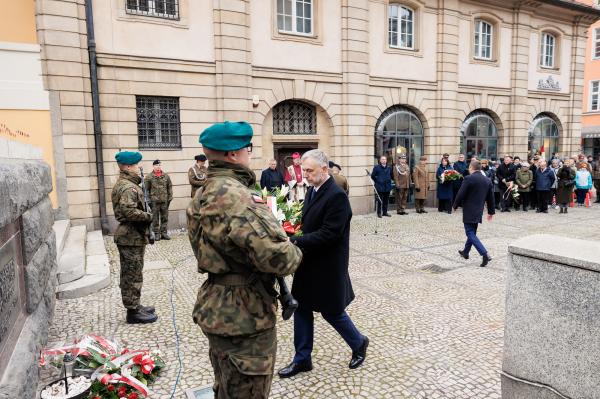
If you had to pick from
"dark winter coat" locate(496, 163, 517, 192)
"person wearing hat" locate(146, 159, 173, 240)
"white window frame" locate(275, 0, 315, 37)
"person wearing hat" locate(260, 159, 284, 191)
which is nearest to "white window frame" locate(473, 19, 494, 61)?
"dark winter coat" locate(496, 163, 517, 192)

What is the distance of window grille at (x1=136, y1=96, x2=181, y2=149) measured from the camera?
11406 mm

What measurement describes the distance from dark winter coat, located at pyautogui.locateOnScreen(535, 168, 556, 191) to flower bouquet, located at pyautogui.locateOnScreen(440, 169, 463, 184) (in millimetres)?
3007

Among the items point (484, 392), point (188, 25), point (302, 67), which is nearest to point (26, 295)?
point (484, 392)

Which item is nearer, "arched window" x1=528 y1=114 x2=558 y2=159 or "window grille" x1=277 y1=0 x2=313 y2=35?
"window grille" x1=277 y1=0 x2=313 y2=35

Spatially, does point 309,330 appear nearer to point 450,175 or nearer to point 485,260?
point 485,260

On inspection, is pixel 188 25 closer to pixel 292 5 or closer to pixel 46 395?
pixel 292 5

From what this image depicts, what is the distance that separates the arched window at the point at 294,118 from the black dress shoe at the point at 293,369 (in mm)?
10134

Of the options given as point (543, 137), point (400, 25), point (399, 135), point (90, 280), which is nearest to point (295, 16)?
point (400, 25)

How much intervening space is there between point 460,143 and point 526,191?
3.13m

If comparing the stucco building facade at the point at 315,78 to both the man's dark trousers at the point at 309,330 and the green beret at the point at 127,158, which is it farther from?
the man's dark trousers at the point at 309,330

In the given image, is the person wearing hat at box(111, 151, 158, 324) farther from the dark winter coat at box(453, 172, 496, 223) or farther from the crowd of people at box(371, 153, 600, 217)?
the crowd of people at box(371, 153, 600, 217)

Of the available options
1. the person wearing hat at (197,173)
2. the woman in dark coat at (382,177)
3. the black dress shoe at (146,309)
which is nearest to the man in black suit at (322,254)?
the black dress shoe at (146,309)

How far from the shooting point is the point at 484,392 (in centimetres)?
375

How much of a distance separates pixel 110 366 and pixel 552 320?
3.62 meters
